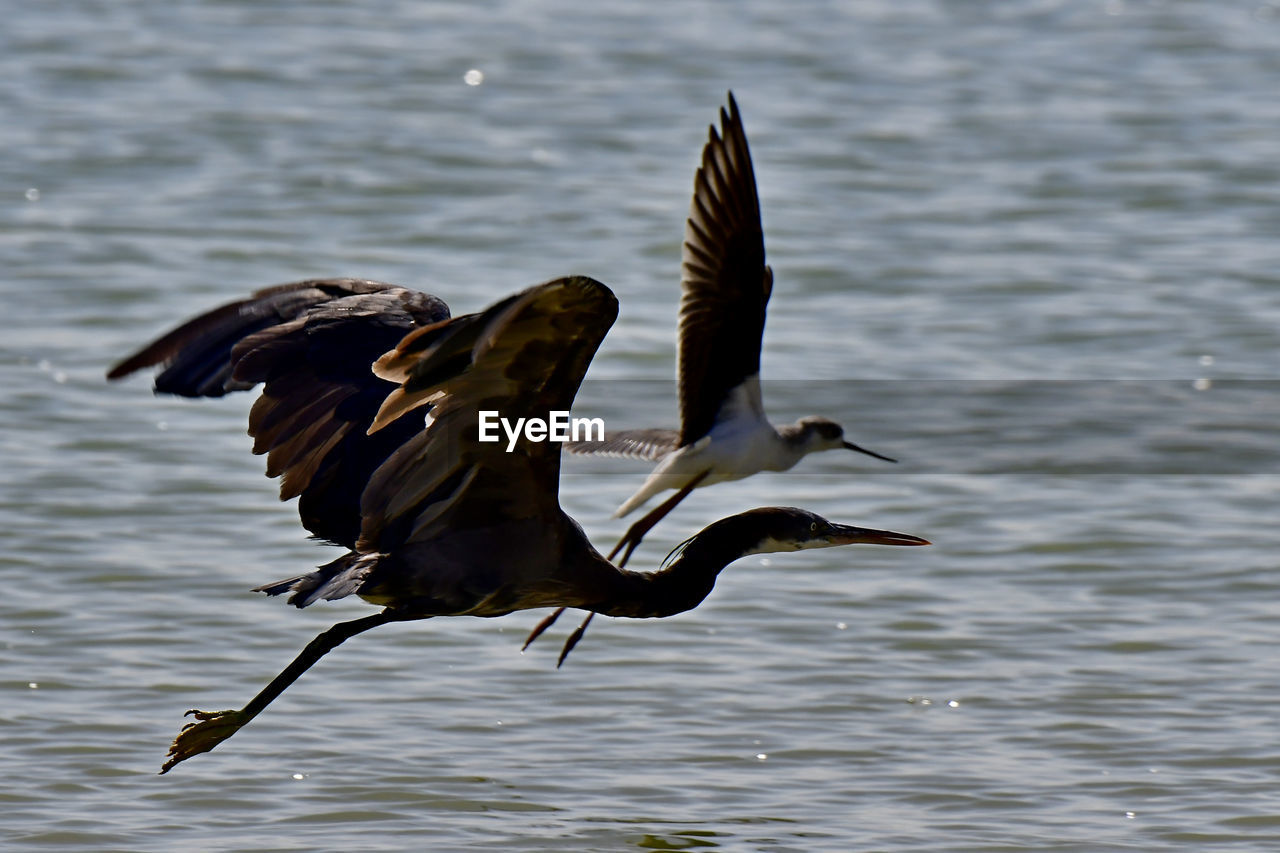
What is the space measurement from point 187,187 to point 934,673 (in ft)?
26.7

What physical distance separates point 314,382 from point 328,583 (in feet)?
2.65

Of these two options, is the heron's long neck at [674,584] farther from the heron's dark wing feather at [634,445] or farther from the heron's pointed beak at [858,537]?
the heron's dark wing feather at [634,445]

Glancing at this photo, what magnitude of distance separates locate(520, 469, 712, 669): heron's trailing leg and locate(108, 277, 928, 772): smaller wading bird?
1101 millimetres

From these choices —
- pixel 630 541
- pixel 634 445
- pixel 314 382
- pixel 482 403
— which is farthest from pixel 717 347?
pixel 482 403

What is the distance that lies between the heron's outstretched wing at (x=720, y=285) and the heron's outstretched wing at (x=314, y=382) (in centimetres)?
194

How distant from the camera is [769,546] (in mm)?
6242

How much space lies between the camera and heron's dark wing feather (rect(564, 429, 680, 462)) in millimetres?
8359

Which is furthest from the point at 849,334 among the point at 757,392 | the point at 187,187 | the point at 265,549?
the point at 187,187

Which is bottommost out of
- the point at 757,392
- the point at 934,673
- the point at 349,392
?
the point at 934,673

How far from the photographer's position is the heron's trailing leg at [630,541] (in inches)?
293

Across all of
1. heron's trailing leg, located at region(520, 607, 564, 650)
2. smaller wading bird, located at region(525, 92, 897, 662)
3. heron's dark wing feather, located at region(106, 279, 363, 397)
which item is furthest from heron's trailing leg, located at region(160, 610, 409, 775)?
smaller wading bird, located at region(525, 92, 897, 662)

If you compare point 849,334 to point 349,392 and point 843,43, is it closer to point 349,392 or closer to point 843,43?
point 349,392

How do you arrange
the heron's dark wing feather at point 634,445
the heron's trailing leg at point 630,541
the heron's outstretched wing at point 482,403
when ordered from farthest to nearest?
the heron's dark wing feather at point 634,445 < the heron's trailing leg at point 630,541 < the heron's outstretched wing at point 482,403

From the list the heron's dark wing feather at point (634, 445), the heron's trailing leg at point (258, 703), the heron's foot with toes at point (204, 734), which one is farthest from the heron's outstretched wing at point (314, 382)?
the heron's dark wing feather at point (634, 445)
